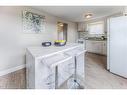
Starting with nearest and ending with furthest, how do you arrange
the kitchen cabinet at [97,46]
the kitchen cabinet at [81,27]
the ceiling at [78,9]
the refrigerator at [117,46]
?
the refrigerator at [117,46], the ceiling at [78,9], the kitchen cabinet at [97,46], the kitchen cabinet at [81,27]

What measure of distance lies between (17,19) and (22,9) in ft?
1.35

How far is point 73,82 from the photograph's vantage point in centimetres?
211

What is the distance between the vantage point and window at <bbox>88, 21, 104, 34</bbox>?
6.11 m

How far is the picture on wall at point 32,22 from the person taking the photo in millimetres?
3590

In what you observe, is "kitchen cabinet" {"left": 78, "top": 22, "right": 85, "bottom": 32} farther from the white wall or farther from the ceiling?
the white wall

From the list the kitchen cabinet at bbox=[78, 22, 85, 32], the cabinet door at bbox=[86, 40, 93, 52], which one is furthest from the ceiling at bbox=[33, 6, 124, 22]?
the kitchen cabinet at bbox=[78, 22, 85, 32]

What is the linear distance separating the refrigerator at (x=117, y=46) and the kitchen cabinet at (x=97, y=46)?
258cm

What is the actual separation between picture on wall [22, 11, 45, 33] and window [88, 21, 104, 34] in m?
3.61

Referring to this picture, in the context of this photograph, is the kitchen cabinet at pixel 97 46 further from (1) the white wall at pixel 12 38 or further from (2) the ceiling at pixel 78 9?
(1) the white wall at pixel 12 38

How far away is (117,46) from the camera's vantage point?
111 inches

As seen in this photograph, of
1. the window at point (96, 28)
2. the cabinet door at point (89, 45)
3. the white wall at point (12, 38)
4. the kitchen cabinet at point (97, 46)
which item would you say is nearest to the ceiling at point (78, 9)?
the white wall at point (12, 38)

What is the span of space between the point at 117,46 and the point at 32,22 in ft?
A: 9.87

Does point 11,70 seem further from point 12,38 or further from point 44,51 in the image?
point 44,51
